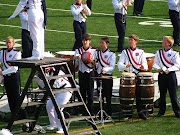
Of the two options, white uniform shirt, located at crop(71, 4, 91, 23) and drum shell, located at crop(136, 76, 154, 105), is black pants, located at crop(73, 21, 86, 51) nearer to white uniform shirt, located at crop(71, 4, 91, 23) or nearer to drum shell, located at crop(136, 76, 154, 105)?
white uniform shirt, located at crop(71, 4, 91, 23)

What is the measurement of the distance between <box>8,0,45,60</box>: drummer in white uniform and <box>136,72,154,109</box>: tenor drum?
211 cm

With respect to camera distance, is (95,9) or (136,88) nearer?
(136,88)

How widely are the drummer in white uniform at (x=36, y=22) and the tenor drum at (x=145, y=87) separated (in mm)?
2112

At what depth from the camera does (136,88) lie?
11836mm

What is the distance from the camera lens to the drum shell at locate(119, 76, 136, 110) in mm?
11508

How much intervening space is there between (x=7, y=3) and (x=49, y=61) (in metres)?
15.2

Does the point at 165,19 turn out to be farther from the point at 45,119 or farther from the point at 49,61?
the point at 49,61

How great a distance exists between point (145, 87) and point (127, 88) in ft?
1.28

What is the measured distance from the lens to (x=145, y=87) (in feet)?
Result: 38.4

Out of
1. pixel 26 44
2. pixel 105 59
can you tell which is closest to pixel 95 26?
pixel 26 44

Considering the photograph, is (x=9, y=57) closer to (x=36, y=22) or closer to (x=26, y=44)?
(x=36, y=22)

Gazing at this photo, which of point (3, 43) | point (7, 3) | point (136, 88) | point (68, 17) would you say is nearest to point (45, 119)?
point (136, 88)

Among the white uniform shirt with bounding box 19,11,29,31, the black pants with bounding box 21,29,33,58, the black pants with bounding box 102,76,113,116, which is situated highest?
the white uniform shirt with bounding box 19,11,29,31

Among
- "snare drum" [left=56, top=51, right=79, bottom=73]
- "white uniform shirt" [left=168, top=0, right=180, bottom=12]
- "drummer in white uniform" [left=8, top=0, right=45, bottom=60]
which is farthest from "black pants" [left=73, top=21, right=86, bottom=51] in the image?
"drummer in white uniform" [left=8, top=0, right=45, bottom=60]
